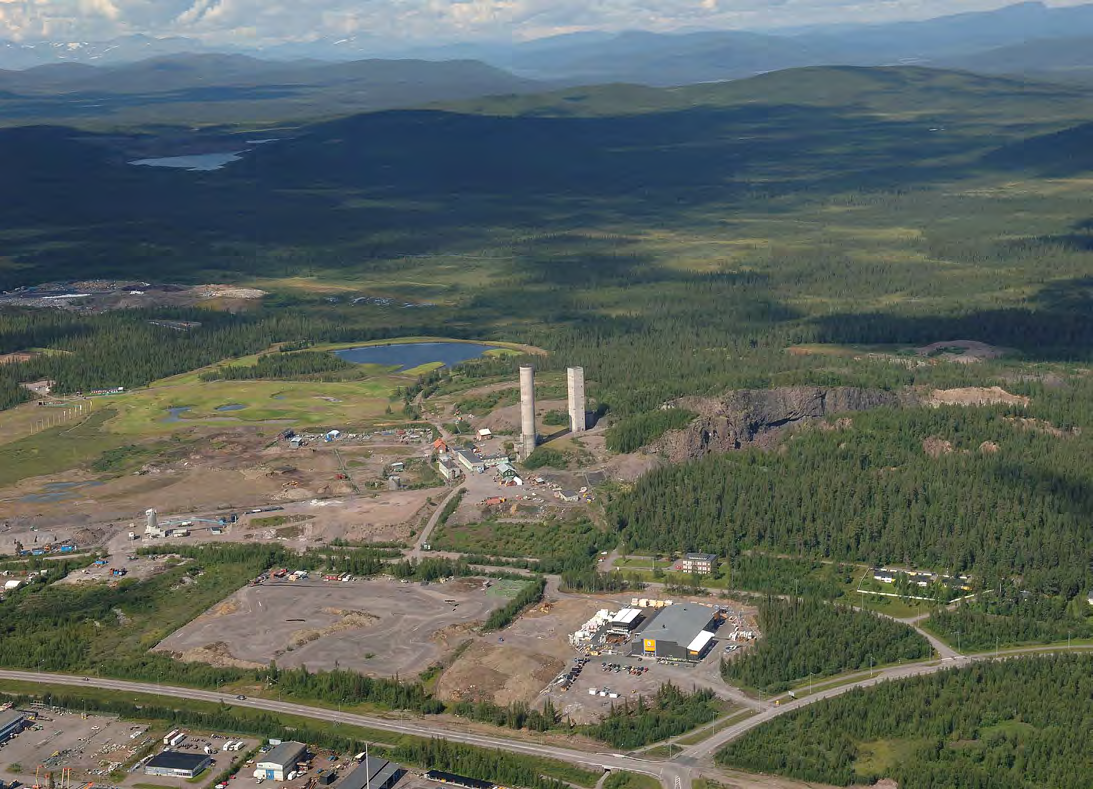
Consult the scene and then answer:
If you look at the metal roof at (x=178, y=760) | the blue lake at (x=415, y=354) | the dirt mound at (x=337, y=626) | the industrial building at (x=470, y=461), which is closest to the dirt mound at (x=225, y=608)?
the dirt mound at (x=337, y=626)

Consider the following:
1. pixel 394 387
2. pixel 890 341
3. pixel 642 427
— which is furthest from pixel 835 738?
pixel 890 341

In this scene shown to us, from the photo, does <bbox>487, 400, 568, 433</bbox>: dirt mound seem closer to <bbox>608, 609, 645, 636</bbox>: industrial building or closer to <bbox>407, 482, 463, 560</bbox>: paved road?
<bbox>407, 482, 463, 560</bbox>: paved road

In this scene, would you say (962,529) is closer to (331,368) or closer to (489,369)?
(489,369)

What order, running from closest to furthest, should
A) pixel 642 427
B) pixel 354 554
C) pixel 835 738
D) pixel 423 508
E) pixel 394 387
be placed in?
pixel 835 738, pixel 354 554, pixel 423 508, pixel 642 427, pixel 394 387

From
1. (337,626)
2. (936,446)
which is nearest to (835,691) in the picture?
(337,626)

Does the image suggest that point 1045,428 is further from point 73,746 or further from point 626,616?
point 73,746
